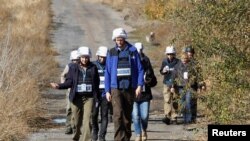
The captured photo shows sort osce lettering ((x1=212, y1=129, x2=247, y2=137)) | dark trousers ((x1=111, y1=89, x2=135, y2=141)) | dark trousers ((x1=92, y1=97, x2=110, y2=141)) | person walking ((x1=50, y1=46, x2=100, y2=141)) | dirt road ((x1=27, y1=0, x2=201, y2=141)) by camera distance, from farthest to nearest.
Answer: dirt road ((x1=27, y1=0, x2=201, y2=141)) → dark trousers ((x1=92, y1=97, x2=110, y2=141)) → person walking ((x1=50, y1=46, x2=100, y2=141)) → dark trousers ((x1=111, y1=89, x2=135, y2=141)) → osce lettering ((x1=212, y1=129, x2=247, y2=137))

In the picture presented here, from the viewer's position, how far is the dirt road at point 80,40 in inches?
517

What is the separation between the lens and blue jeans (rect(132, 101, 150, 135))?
37.6ft

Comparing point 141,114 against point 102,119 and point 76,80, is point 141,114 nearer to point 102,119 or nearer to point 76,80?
point 102,119

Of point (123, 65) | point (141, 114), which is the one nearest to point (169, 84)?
point (141, 114)

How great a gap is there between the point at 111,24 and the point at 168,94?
2601 centimetres

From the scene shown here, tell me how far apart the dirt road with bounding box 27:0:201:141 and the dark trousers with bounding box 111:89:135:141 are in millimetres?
2414

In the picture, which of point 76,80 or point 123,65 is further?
point 76,80

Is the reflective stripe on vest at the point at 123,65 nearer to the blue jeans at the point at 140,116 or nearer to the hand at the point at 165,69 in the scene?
the blue jeans at the point at 140,116

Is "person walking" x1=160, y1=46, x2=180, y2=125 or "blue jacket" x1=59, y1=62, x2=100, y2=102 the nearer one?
"blue jacket" x1=59, y1=62, x2=100, y2=102

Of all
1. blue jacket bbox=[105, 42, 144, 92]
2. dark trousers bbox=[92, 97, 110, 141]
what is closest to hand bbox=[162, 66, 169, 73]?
dark trousers bbox=[92, 97, 110, 141]

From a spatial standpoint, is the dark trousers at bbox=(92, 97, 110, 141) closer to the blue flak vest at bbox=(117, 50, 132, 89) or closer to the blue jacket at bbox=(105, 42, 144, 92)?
the blue jacket at bbox=(105, 42, 144, 92)

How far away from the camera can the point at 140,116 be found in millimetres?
11734

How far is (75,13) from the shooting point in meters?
46.0

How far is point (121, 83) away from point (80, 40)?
2503 centimetres
